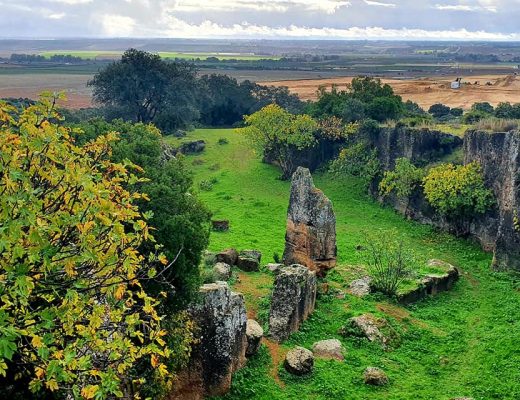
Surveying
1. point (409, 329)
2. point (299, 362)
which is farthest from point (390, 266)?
point (299, 362)

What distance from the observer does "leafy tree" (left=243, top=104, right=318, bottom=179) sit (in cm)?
5041

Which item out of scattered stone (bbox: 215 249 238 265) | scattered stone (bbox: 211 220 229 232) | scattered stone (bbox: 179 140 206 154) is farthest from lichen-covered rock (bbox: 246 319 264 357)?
scattered stone (bbox: 179 140 206 154)

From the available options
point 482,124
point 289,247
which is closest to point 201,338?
point 289,247

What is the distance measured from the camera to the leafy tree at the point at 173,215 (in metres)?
19.3

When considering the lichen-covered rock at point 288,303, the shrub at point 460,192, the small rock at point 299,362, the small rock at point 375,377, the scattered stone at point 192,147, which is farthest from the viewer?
the scattered stone at point 192,147

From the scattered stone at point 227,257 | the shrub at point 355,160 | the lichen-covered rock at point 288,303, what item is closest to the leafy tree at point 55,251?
the lichen-covered rock at point 288,303

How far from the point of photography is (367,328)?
23953mm

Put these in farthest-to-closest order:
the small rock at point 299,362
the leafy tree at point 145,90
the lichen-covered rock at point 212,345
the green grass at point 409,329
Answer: the leafy tree at point 145,90
the small rock at point 299,362
the green grass at point 409,329
the lichen-covered rock at point 212,345

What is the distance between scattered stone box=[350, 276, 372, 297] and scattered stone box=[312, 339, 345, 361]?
5392 mm

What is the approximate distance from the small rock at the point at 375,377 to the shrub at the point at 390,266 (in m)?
7.55

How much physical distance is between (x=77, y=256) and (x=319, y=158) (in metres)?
46.3

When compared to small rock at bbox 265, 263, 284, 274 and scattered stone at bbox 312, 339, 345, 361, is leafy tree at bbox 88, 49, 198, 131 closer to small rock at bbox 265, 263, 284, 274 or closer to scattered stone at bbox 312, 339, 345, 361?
small rock at bbox 265, 263, 284, 274

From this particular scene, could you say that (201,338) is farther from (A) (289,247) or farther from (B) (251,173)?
(B) (251,173)

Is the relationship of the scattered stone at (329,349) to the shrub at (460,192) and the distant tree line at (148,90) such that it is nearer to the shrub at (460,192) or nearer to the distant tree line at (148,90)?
the shrub at (460,192)
